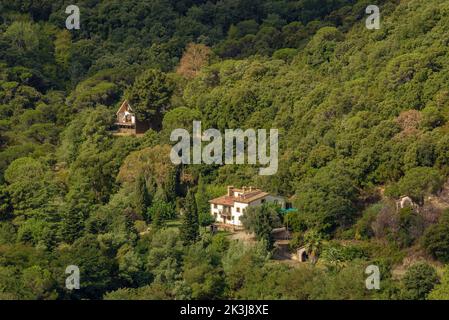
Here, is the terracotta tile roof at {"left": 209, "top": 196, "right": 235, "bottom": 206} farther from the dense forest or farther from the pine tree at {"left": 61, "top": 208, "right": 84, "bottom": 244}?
the pine tree at {"left": 61, "top": 208, "right": 84, "bottom": 244}

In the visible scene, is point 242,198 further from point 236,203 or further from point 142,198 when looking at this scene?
point 142,198

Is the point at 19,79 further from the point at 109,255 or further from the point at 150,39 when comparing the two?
the point at 109,255

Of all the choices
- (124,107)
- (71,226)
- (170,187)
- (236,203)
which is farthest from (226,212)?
(124,107)

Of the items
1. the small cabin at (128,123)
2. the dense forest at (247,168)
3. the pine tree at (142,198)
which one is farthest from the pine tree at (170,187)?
the small cabin at (128,123)

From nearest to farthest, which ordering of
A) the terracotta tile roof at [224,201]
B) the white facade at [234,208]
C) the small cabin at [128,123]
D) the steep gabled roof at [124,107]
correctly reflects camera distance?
the white facade at [234,208] < the terracotta tile roof at [224,201] < the small cabin at [128,123] < the steep gabled roof at [124,107]

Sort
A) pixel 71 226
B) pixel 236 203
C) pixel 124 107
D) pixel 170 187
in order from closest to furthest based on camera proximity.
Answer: pixel 71 226
pixel 236 203
pixel 170 187
pixel 124 107

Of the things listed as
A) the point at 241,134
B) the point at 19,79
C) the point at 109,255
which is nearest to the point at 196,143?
the point at 241,134

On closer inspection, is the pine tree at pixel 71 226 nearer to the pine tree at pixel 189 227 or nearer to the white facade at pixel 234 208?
the pine tree at pixel 189 227
